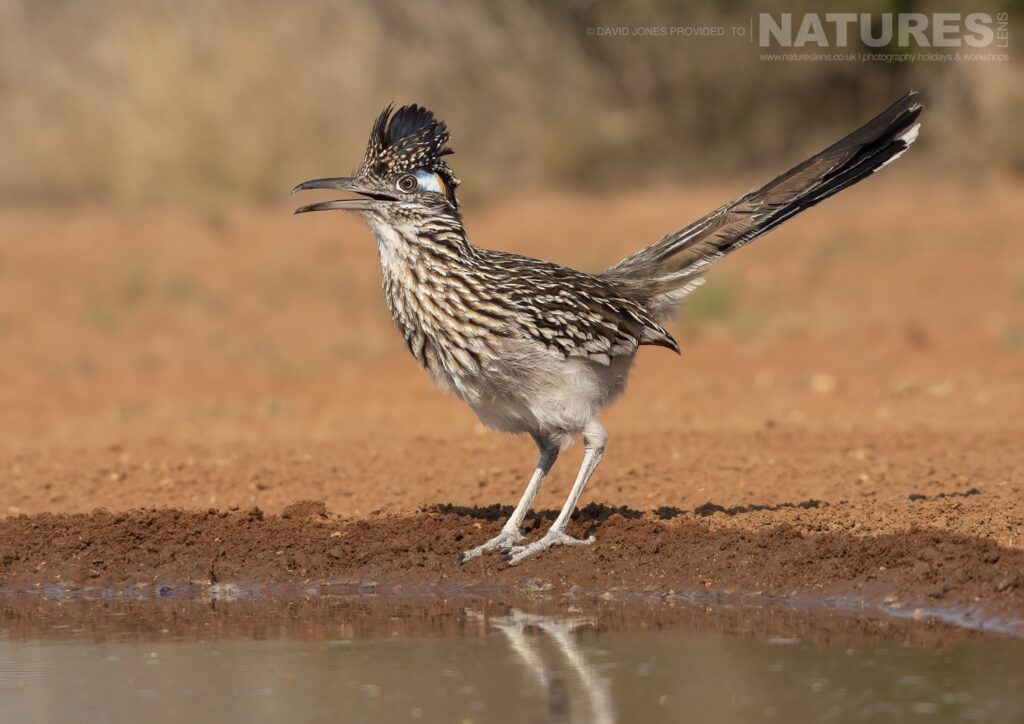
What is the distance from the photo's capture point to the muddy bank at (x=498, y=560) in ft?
21.5

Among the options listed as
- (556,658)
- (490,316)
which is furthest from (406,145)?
(556,658)

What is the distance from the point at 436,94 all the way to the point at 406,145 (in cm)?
1463

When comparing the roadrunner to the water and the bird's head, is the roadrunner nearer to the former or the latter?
the bird's head

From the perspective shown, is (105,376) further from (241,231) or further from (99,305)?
(241,231)

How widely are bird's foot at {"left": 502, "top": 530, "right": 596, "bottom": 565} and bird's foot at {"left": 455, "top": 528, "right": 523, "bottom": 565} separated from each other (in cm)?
5

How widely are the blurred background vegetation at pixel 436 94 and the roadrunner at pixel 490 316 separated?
12610 mm

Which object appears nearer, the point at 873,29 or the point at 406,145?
the point at 406,145

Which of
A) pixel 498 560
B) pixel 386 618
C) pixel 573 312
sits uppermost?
pixel 573 312

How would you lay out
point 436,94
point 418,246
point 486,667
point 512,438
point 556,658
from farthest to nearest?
point 436,94 < point 512,438 < point 418,246 < point 556,658 < point 486,667

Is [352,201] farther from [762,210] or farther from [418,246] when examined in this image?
[762,210]

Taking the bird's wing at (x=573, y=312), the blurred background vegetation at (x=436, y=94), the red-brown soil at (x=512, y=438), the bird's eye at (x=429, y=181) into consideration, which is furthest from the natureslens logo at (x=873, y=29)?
the bird's eye at (x=429, y=181)

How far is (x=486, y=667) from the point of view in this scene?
5.65 m

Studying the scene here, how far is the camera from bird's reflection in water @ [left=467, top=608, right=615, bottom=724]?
510 cm

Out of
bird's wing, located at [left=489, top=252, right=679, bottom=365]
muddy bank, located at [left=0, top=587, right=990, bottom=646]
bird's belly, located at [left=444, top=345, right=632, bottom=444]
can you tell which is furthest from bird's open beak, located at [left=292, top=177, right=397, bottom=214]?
muddy bank, located at [left=0, top=587, right=990, bottom=646]
